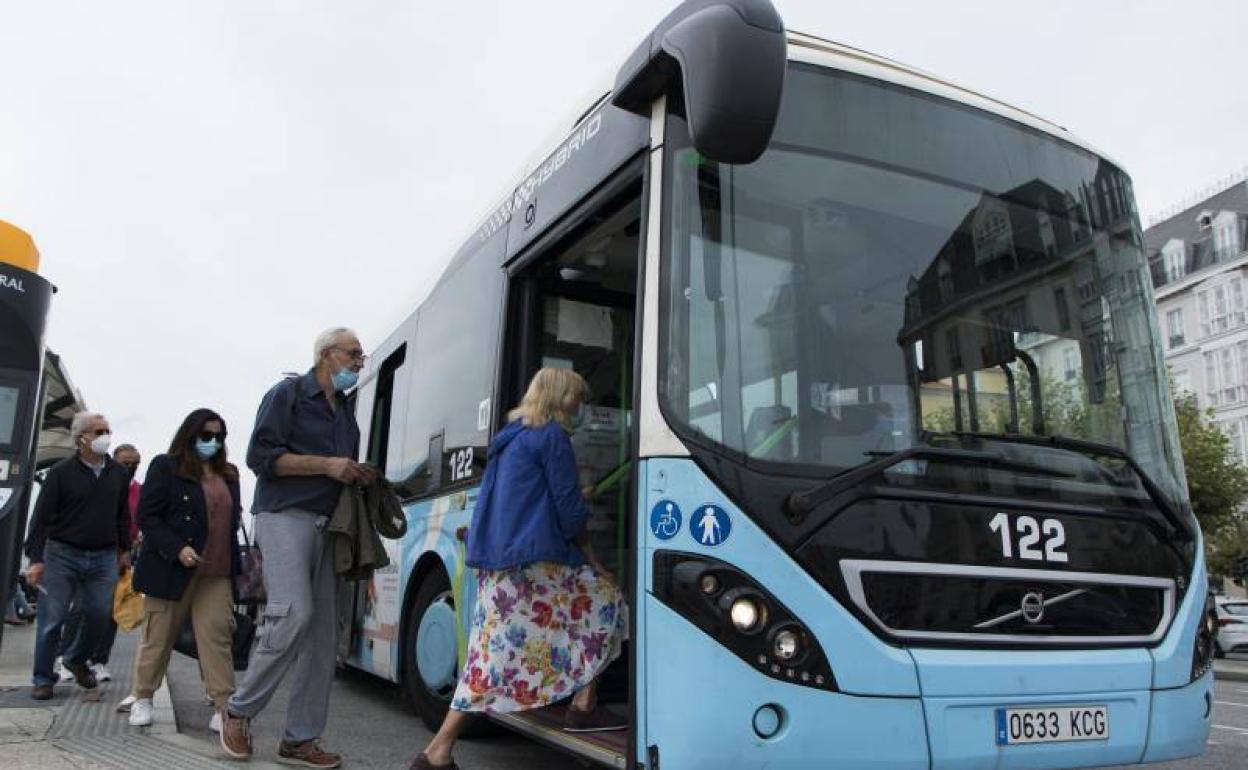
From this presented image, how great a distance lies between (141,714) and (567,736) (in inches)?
101

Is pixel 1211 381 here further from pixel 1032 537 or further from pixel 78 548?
pixel 78 548

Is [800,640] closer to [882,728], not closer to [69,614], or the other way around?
[882,728]

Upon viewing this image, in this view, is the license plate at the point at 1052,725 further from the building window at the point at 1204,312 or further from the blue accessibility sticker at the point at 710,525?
the building window at the point at 1204,312

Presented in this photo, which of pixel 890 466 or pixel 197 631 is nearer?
pixel 890 466

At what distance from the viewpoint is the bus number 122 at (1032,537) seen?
3406 mm

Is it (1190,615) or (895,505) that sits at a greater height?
(895,505)

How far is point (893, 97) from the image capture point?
389 cm

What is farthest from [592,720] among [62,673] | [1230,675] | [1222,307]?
[1222,307]

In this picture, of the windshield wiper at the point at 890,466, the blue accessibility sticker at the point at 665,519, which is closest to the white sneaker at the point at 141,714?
the blue accessibility sticker at the point at 665,519

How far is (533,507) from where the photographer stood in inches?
161

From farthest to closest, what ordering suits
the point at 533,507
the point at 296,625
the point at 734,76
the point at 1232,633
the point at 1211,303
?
the point at 1211,303 < the point at 1232,633 < the point at 296,625 < the point at 533,507 < the point at 734,76

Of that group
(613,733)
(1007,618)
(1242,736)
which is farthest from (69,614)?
(1242,736)

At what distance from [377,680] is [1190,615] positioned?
6.70 metres

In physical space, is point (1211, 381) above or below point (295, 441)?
above
